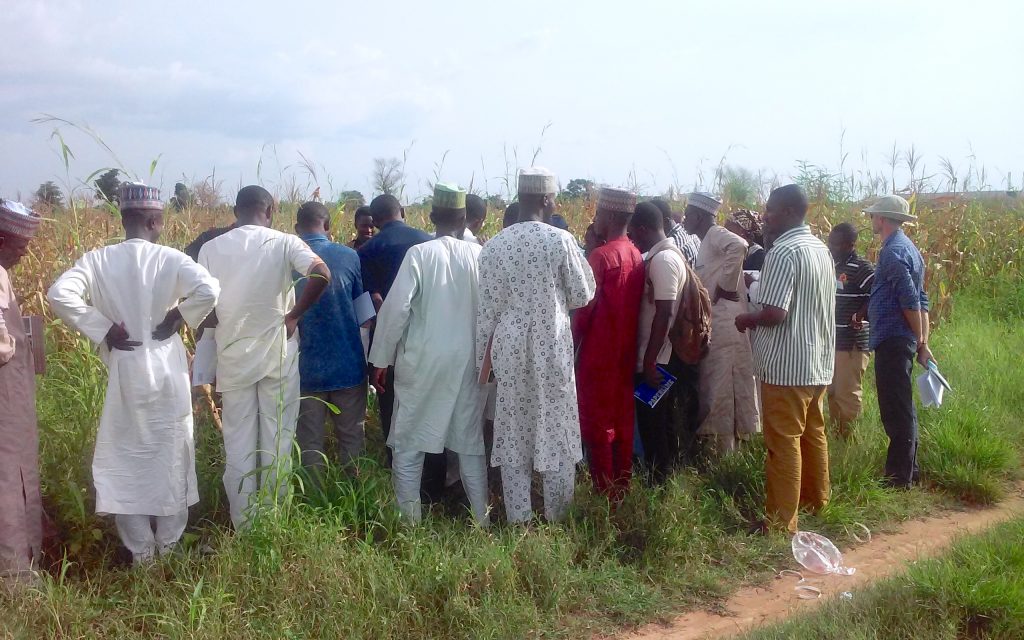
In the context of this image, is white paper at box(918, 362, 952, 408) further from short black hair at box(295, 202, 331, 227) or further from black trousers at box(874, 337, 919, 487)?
short black hair at box(295, 202, 331, 227)

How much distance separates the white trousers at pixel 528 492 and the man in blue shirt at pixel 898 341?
2251 millimetres

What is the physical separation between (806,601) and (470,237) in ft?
9.62

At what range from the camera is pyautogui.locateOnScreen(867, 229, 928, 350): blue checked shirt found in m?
5.02

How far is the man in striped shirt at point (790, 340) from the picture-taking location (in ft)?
14.2

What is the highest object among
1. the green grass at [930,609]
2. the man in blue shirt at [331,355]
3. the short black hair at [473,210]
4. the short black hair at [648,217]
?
the short black hair at [473,210]

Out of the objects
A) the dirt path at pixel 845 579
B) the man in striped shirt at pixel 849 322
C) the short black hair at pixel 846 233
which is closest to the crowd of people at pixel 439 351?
the dirt path at pixel 845 579

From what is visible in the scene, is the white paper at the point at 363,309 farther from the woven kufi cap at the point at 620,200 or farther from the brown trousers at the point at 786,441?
the brown trousers at the point at 786,441

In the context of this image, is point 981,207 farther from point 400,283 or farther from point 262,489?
point 262,489

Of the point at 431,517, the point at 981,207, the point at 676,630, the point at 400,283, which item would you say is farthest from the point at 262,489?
the point at 981,207

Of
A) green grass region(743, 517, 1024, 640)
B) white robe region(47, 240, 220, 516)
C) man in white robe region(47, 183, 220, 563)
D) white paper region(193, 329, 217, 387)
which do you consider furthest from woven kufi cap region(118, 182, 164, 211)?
green grass region(743, 517, 1024, 640)

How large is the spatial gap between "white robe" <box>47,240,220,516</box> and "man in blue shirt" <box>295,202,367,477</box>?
749mm

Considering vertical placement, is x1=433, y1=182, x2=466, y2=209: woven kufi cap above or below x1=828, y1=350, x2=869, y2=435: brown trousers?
above

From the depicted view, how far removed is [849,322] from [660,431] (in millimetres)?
1773

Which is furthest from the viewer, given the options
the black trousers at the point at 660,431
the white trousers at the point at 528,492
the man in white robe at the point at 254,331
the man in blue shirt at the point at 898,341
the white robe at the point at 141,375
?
the man in blue shirt at the point at 898,341
